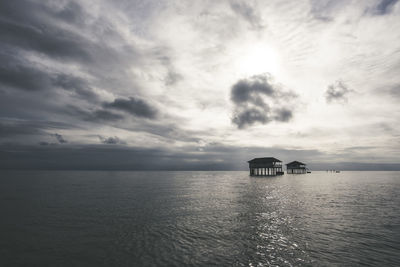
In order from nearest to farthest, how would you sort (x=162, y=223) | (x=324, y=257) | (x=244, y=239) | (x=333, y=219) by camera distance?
(x=324, y=257)
(x=244, y=239)
(x=162, y=223)
(x=333, y=219)

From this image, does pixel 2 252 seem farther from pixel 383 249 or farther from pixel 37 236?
pixel 383 249

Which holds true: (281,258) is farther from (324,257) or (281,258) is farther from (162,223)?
(162,223)

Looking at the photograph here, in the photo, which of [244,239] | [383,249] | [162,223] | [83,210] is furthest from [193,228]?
[83,210]

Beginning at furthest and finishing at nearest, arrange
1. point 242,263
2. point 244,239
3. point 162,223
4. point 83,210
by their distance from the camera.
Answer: point 83,210 → point 162,223 → point 244,239 → point 242,263

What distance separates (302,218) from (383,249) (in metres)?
8.12

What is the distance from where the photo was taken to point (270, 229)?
17.4 metres

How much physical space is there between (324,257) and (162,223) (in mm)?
13384

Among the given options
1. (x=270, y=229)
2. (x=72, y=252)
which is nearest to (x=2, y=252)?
(x=72, y=252)

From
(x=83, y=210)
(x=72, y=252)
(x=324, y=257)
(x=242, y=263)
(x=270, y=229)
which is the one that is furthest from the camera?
(x=83, y=210)

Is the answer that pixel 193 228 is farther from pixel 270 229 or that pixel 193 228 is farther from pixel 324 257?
pixel 324 257

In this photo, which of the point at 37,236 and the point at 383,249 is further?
the point at 37,236

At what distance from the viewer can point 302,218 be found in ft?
69.2

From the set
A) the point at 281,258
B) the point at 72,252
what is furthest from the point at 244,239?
the point at 72,252

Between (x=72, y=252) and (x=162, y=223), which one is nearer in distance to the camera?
(x=72, y=252)
